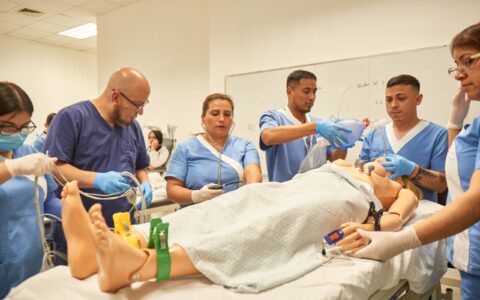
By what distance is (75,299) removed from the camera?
918 mm

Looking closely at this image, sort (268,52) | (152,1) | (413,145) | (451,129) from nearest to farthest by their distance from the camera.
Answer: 1. (451,129)
2. (413,145)
3. (268,52)
4. (152,1)

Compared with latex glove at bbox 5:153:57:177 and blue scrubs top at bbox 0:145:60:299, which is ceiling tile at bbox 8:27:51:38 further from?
latex glove at bbox 5:153:57:177

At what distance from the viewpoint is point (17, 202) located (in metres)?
1.31

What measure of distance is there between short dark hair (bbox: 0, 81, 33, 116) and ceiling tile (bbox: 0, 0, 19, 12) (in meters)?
3.93

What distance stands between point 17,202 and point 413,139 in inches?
77.6

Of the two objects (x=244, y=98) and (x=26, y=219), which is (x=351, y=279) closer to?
(x=26, y=219)

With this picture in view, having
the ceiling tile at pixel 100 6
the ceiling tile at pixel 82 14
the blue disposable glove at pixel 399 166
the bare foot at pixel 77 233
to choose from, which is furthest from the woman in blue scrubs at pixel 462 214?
the ceiling tile at pixel 82 14

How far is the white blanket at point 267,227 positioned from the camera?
3.48 feet

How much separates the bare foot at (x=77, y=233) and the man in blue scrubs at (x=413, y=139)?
1.56m

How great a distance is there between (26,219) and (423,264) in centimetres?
150

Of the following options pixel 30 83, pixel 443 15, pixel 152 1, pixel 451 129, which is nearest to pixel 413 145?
pixel 451 129

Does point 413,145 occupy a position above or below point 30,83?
below

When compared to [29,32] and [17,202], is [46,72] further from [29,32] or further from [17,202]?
[17,202]

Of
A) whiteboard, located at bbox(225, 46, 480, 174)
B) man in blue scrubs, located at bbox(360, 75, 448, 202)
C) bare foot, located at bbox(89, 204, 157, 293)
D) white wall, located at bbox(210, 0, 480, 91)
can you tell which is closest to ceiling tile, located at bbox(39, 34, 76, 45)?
white wall, located at bbox(210, 0, 480, 91)
